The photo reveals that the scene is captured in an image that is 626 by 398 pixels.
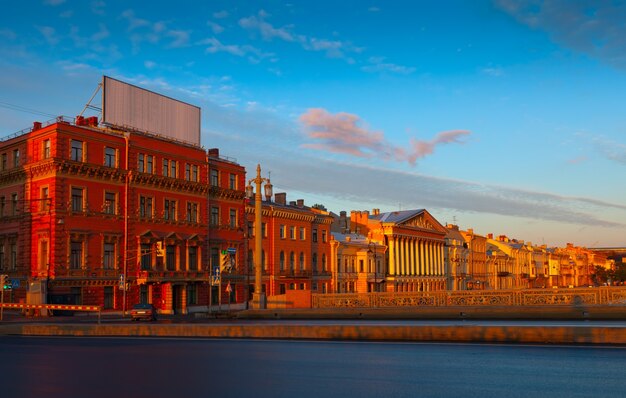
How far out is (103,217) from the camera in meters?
52.2

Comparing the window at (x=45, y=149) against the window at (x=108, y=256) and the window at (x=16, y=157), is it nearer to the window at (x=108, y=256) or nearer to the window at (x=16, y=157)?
the window at (x=16, y=157)

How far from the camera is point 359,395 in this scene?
1120 centimetres

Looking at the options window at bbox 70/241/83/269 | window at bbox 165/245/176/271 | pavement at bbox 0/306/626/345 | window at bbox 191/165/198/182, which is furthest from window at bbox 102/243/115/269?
pavement at bbox 0/306/626/345

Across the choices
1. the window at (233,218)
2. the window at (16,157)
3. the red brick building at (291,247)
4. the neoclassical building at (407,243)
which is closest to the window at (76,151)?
the window at (16,157)

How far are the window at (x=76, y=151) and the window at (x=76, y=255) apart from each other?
641cm

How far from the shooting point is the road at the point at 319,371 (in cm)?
1161

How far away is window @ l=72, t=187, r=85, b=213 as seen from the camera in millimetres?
50125

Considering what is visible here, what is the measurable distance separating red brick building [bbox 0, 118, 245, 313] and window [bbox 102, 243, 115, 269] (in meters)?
0.08

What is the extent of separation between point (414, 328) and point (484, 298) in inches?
788

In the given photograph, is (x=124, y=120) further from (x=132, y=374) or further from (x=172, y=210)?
(x=132, y=374)

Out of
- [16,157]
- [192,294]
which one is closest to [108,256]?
[192,294]

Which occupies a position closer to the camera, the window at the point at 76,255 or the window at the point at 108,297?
the window at the point at 76,255

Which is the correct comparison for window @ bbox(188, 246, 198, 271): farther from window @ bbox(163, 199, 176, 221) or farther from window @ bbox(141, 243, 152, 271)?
window @ bbox(141, 243, 152, 271)

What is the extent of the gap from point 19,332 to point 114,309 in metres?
23.1
